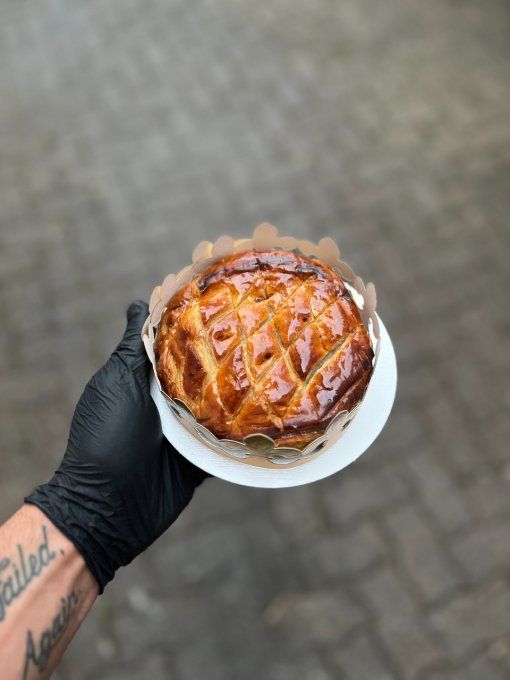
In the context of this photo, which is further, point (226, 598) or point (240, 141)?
point (240, 141)

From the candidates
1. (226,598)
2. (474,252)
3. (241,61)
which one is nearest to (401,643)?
(226,598)

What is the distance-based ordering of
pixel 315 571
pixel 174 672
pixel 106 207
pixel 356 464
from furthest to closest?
pixel 106 207, pixel 356 464, pixel 315 571, pixel 174 672

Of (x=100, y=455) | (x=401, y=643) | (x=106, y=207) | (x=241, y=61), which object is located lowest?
(x=401, y=643)

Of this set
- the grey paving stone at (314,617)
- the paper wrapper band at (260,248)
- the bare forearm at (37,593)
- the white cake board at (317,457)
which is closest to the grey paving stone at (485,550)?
the grey paving stone at (314,617)

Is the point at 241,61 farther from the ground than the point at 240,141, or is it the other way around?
the point at 241,61

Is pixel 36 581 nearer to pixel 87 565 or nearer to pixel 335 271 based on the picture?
pixel 87 565

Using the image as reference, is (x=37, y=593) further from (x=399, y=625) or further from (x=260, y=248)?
(x=399, y=625)

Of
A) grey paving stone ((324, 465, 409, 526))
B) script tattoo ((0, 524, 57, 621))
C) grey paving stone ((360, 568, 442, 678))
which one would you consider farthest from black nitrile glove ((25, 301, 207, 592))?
grey paving stone ((360, 568, 442, 678))
